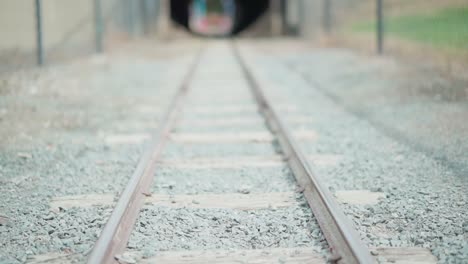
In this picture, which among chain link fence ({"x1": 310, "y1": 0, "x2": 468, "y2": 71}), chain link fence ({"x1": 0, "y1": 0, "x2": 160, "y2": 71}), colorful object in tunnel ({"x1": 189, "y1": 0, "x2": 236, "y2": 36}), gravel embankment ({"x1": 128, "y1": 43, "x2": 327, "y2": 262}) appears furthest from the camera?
colorful object in tunnel ({"x1": 189, "y1": 0, "x2": 236, "y2": 36})

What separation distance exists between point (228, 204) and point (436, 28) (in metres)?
7.55

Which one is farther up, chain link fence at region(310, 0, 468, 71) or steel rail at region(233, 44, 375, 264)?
chain link fence at region(310, 0, 468, 71)

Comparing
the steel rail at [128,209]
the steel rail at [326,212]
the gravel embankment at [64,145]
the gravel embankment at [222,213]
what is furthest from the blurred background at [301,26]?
the steel rail at [326,212]

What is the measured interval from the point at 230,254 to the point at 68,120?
432 cm

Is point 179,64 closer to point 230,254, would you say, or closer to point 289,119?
point 289,119

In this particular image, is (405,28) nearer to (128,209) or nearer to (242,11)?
(128,209)

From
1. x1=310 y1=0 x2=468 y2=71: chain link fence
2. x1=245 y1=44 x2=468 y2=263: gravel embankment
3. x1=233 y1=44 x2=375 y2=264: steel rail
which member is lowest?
x1=245 y1=44 x2=468 y2=263: gravel embankment

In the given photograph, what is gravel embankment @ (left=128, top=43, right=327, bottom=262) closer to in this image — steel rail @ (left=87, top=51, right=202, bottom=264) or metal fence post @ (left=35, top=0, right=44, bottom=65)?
steel rail @ (left=87, top=51, right=202, bottom=264)

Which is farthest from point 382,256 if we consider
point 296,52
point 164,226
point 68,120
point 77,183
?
point 296,52

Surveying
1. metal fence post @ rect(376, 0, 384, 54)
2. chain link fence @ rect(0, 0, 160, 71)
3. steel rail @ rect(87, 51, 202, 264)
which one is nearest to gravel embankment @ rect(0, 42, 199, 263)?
steel rail @ rect(87, 51, 202, 264)

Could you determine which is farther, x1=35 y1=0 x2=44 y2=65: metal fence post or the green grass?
the green grass

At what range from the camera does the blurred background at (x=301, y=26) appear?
857 cm

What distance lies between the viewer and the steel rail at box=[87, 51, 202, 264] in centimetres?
289

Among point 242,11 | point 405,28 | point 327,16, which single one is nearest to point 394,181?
point 405,28
